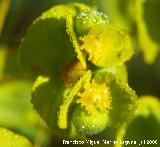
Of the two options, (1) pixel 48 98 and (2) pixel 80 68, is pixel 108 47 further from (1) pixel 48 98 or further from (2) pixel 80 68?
(1) pixel 48 98

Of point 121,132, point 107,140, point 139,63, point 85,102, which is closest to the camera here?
point 85,102

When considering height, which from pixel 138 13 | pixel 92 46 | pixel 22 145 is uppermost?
pixel 138 13

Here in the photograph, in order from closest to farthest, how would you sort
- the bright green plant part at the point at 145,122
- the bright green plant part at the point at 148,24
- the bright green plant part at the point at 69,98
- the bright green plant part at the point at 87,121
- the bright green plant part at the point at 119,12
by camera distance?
the bright green plant part at the point at 69,98, the bright green plant part at the point at 87,121, the bright green plant part at the point at 145,122, the bright green plant part at the point at 148,24, the bright green plant part at the point at 119,12

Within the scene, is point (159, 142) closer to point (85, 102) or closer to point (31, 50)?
point (85, 102)

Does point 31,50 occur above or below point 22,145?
above

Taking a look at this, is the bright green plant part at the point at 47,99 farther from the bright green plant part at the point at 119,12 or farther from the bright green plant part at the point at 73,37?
the bright green plant part at the point at 119,12

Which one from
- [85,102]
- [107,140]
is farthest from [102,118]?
[107,140]

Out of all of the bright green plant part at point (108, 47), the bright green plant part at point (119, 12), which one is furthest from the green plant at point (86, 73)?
the bright green plant part at point (119, 12)
